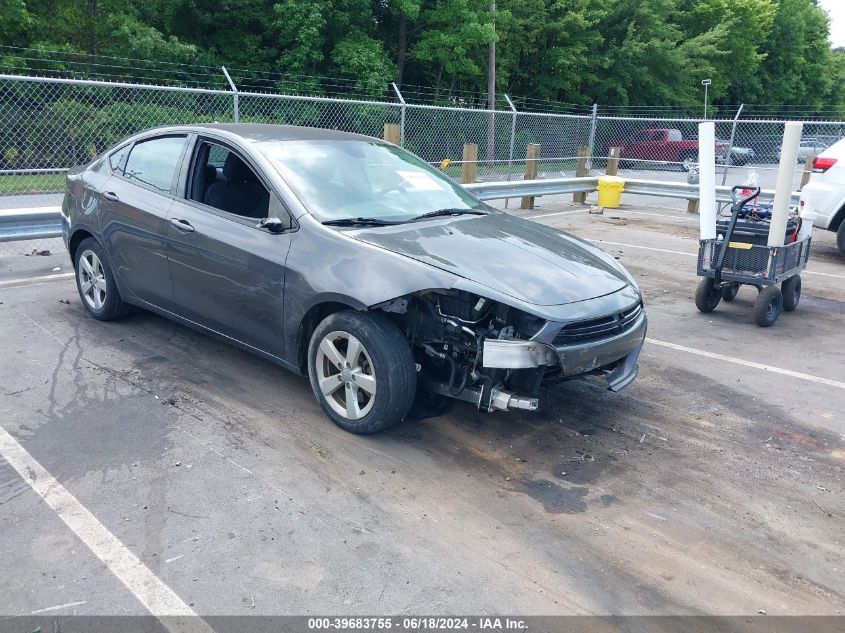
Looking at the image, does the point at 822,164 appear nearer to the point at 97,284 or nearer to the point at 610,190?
the point at 610,190

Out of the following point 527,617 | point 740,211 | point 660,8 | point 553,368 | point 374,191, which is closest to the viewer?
point 527,617

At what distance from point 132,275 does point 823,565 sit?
4.67 m

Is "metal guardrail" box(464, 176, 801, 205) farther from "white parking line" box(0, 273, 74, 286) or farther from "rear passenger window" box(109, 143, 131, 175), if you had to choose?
"rear passenger window" box(109, 143, 131, 175)

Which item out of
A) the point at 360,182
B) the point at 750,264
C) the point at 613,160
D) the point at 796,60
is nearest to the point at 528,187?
the point at 613,160

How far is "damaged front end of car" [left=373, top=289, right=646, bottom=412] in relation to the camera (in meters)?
3.80

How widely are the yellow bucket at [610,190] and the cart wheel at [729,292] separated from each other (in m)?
7.50

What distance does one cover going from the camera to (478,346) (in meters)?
3.88

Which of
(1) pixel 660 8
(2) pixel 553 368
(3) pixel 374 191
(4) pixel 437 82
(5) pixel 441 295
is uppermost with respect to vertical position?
(1) pixel 660 8

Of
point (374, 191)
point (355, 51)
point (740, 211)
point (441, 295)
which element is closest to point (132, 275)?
point (374, 191)

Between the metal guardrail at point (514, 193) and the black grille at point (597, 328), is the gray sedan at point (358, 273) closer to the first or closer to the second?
the black grille at point (597, 328)

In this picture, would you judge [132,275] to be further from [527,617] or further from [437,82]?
[437,82]

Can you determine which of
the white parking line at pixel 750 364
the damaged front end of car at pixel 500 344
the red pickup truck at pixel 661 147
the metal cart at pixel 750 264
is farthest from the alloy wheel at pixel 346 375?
the red pickup truck at pixel 661 147

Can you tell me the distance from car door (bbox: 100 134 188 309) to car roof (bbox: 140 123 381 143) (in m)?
0.11

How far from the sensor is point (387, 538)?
129 inches
